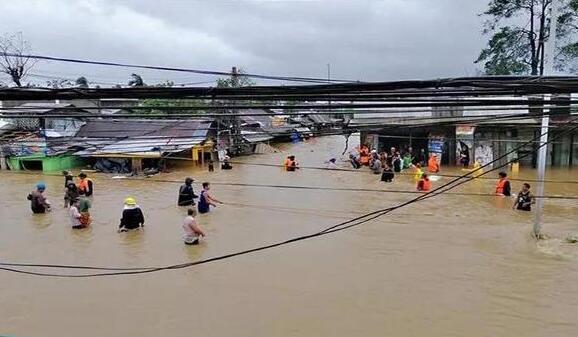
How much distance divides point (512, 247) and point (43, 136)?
23.8 m

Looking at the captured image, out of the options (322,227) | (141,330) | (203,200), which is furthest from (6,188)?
(141,330)

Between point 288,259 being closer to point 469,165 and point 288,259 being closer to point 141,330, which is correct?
point 141,330

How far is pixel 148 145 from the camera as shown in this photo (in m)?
26.5

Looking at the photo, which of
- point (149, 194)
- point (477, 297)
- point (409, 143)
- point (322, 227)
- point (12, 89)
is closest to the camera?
point (12, 89)

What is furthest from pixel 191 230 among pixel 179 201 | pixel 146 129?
pixel 146 129

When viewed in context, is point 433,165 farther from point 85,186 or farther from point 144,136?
point 85,186

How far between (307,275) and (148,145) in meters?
17.7

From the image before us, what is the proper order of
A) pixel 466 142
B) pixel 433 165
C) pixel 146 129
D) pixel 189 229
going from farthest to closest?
pixel 146 129 → pixel 466 142 → pixel 433 165 → pixel 189 229

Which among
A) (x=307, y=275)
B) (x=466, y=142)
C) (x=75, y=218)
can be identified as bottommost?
(x=307, y=275)

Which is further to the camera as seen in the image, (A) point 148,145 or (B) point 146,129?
(B) point 146,129

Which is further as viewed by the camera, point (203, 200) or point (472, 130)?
point (472, 130)

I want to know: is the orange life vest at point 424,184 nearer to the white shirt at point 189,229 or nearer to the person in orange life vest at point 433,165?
the person in orange life vest at point 433,165

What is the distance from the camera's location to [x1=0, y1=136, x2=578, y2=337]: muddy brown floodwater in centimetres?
855

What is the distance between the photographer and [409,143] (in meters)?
29.3
